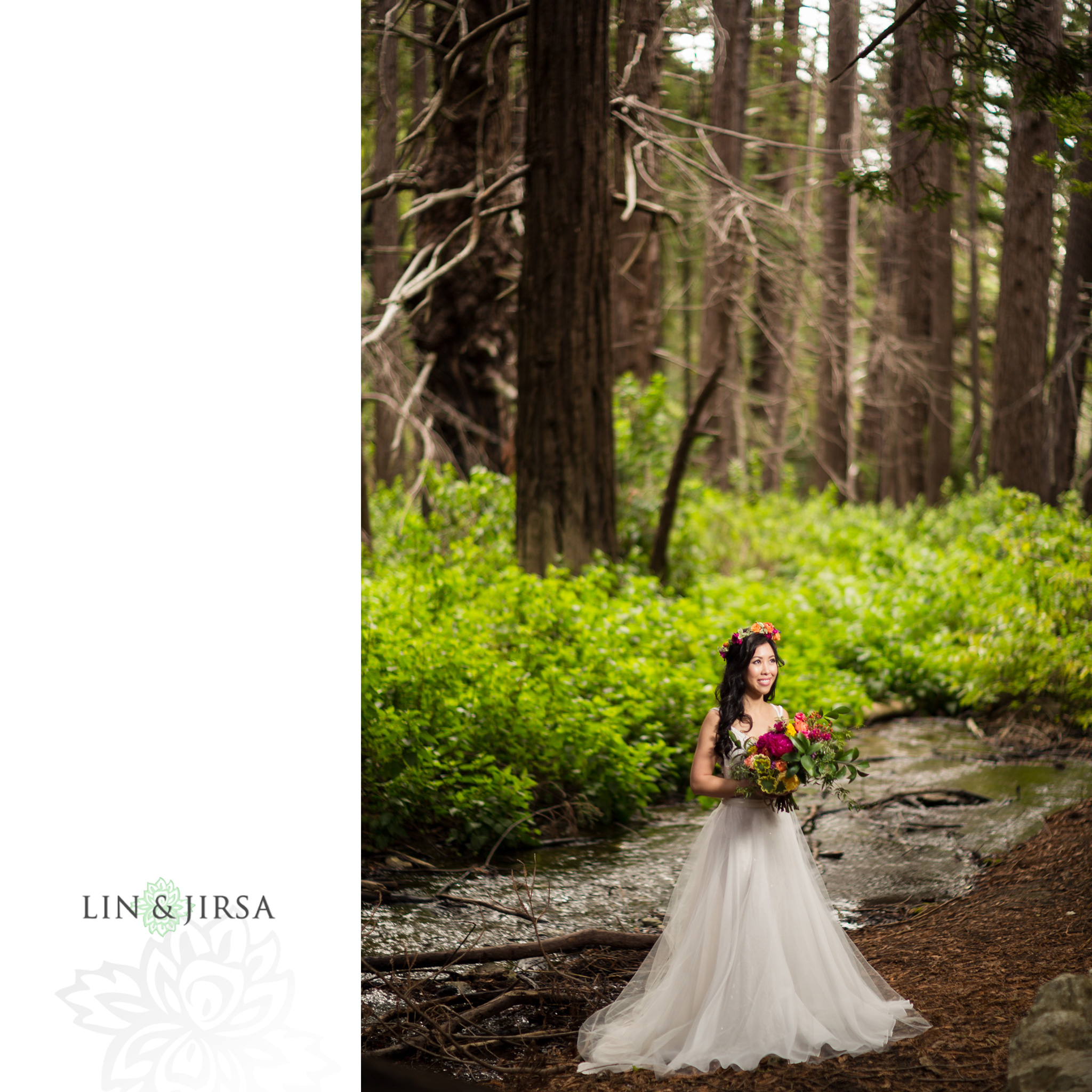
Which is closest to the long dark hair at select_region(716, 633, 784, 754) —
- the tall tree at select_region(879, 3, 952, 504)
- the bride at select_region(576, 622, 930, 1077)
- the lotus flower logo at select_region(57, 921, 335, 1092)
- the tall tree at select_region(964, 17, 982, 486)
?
the bride at select_region(576, 622, 930, 1077)

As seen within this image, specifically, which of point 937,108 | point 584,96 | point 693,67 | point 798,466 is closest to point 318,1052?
point 937,108

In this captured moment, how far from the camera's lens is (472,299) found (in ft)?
35.4

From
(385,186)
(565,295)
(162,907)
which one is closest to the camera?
(162,907)

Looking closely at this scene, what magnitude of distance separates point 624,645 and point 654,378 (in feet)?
15.5

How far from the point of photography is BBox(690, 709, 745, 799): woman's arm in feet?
11.7

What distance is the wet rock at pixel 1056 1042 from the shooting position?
9.11 feet

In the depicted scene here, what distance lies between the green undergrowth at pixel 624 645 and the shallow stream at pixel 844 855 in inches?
13.0

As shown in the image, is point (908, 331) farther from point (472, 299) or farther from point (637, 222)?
point (472, 299)

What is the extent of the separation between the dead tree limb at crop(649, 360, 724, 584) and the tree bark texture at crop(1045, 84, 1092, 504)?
13.5 feet

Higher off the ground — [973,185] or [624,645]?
[973,185]

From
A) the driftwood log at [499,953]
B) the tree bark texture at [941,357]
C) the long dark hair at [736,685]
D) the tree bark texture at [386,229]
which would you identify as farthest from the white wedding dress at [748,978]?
the tree bark texture at [941,357]

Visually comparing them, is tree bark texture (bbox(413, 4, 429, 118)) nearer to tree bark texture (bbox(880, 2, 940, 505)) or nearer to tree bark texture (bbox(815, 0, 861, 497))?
tree bark texture (bbox(815, 0, 861, 497))

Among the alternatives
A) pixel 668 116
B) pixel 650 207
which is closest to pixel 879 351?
pixel 650 207

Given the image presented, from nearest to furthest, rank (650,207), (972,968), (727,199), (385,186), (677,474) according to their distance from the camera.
A: (972,968), (385,186), (650,207), (727,199), (677,474)
